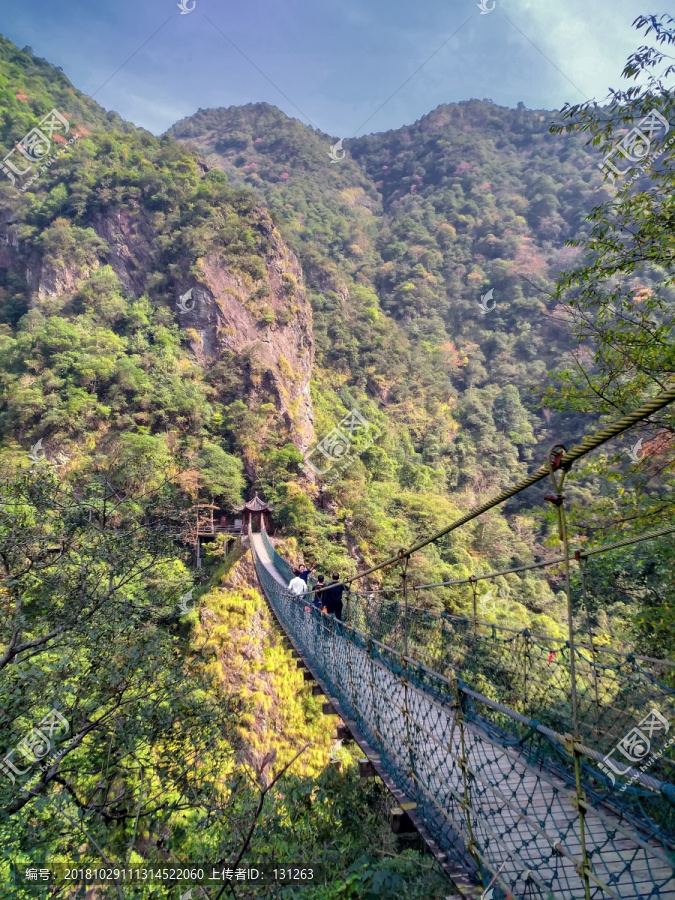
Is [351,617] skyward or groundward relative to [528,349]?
groundward

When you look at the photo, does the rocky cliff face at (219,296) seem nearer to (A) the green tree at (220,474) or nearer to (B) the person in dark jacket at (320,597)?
(A) the green tree at (220,474)

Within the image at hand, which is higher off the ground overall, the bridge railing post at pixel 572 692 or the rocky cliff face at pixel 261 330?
the rocky cliff face at pixel 261 330

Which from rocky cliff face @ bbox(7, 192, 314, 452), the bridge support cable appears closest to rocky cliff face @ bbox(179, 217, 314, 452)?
rocky cliff face @ bbox(7, 192, 314, 452)

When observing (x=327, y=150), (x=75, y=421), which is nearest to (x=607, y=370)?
(x=75, y=421)

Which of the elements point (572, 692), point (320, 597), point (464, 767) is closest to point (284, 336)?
point (320, 597)

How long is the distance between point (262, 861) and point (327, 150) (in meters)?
43.1

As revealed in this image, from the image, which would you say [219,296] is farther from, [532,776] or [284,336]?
[532,776]

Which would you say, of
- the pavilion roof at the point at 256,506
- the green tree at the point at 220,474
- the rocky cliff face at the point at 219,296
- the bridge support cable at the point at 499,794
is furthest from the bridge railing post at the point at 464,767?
the rocky cliff face at the point at 219,296

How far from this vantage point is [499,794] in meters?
1.09

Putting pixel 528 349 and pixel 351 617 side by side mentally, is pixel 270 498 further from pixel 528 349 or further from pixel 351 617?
pixel 528 349

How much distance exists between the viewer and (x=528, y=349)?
22.2 metres

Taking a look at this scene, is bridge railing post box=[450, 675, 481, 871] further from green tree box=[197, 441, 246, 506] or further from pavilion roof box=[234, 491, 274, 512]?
green tree box=[197, 441, 246, 506]

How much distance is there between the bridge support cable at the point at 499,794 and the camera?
3.44 feet

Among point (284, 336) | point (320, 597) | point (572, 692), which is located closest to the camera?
point (572, 692)
